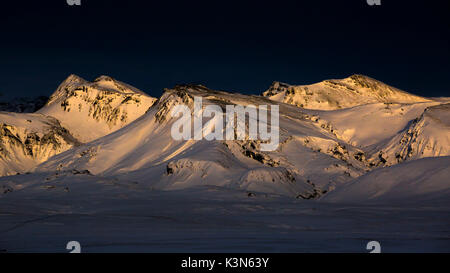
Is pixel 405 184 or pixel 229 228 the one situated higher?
pixel 405 184

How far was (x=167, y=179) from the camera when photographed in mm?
199500

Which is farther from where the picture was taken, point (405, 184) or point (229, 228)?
point (405, 184)

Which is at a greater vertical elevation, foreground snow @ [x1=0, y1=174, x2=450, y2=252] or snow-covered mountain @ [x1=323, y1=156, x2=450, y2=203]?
snow-covered mountain @ [x1=323, y1=156, x2=450, y2=203]

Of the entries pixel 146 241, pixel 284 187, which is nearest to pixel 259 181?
pixel 284 187

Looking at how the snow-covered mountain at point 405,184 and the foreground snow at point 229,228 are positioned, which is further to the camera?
the snow-covered mountain at point 405,184

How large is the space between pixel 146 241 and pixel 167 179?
14721 centimetres

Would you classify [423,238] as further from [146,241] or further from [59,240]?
[59,240]

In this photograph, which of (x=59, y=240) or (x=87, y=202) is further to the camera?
(x=87, y=202)

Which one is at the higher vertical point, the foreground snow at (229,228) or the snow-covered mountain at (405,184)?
the snow-covered mountain at (405,184)

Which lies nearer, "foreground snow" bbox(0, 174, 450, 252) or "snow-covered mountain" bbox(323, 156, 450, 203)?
"foreground snow" bbox(0, 174, 450, 252)
